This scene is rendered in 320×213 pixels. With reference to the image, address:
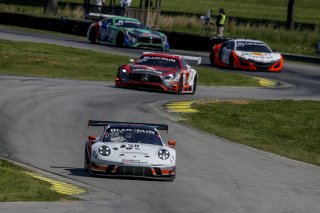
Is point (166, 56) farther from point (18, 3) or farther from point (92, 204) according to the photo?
point (18, 3)

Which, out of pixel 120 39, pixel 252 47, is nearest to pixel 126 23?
pixel 120 39

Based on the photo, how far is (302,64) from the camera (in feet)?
156

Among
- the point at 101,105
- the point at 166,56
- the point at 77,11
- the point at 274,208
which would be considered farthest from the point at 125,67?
the point at 77,11

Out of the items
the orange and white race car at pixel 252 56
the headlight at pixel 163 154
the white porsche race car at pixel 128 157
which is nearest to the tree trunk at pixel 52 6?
the orange and white race car at pixel 252 56

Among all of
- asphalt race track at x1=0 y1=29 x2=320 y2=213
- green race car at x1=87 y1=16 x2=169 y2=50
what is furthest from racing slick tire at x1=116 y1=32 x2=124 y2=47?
asphalt race track at x1=0 y1=29 x2=320 y2=213

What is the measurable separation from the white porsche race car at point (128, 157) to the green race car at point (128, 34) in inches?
1167

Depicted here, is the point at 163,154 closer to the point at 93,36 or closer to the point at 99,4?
the point at 93,36

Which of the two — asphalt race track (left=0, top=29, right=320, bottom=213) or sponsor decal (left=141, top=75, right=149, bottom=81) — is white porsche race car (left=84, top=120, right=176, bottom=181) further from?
sponsor decal (left=141, top=75, right=149, bottom=81)

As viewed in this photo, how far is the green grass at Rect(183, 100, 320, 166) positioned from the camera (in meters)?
23.2

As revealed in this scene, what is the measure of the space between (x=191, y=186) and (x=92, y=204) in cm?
295

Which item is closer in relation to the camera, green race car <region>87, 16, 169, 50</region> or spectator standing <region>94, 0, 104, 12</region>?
green race car <region>87, 16, 169, 50</region>

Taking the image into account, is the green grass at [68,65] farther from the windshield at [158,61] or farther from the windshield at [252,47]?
the windshield at [158,61]

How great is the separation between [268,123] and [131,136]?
9.75 meters

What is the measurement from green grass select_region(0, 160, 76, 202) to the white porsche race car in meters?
1.28
